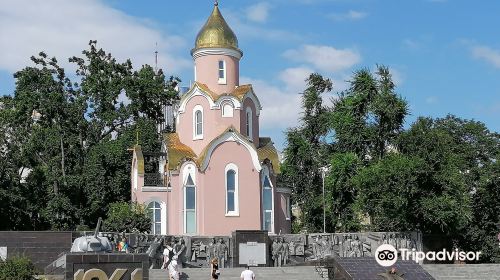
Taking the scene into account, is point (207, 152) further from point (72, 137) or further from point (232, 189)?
point (72, 137)

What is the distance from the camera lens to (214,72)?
137 ft

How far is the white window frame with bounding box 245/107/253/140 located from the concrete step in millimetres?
12682

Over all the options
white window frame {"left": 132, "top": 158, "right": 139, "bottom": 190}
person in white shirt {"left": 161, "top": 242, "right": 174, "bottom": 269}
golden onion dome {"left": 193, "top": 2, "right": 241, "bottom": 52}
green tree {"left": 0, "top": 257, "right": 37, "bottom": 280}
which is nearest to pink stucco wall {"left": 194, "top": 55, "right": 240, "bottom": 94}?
golden onion dome {"left": 193, "top": 2, "right": 241, "bottom": 52}

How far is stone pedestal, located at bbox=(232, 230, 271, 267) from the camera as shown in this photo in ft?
111

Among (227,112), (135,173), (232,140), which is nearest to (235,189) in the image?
(232,140)

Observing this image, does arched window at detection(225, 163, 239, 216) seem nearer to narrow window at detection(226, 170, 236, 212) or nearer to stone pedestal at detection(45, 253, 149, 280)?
narrow window at detection(226, 170, 236, 212)

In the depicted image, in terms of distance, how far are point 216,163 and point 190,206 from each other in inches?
101

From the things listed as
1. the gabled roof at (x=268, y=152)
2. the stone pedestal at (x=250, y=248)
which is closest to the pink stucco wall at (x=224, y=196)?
the gabled roof at (x=268, y=152)

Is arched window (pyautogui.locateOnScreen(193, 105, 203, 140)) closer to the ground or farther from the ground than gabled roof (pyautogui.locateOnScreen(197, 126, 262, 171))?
farther from the ground

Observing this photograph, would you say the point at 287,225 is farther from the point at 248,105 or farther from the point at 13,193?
the point at 13,193

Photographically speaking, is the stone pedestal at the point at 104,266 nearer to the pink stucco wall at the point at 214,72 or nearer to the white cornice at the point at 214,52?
the pink stucco wall at the point at 214,72

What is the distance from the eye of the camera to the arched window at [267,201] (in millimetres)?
39750

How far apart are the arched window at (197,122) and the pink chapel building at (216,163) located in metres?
0.05

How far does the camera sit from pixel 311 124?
4953 cm
